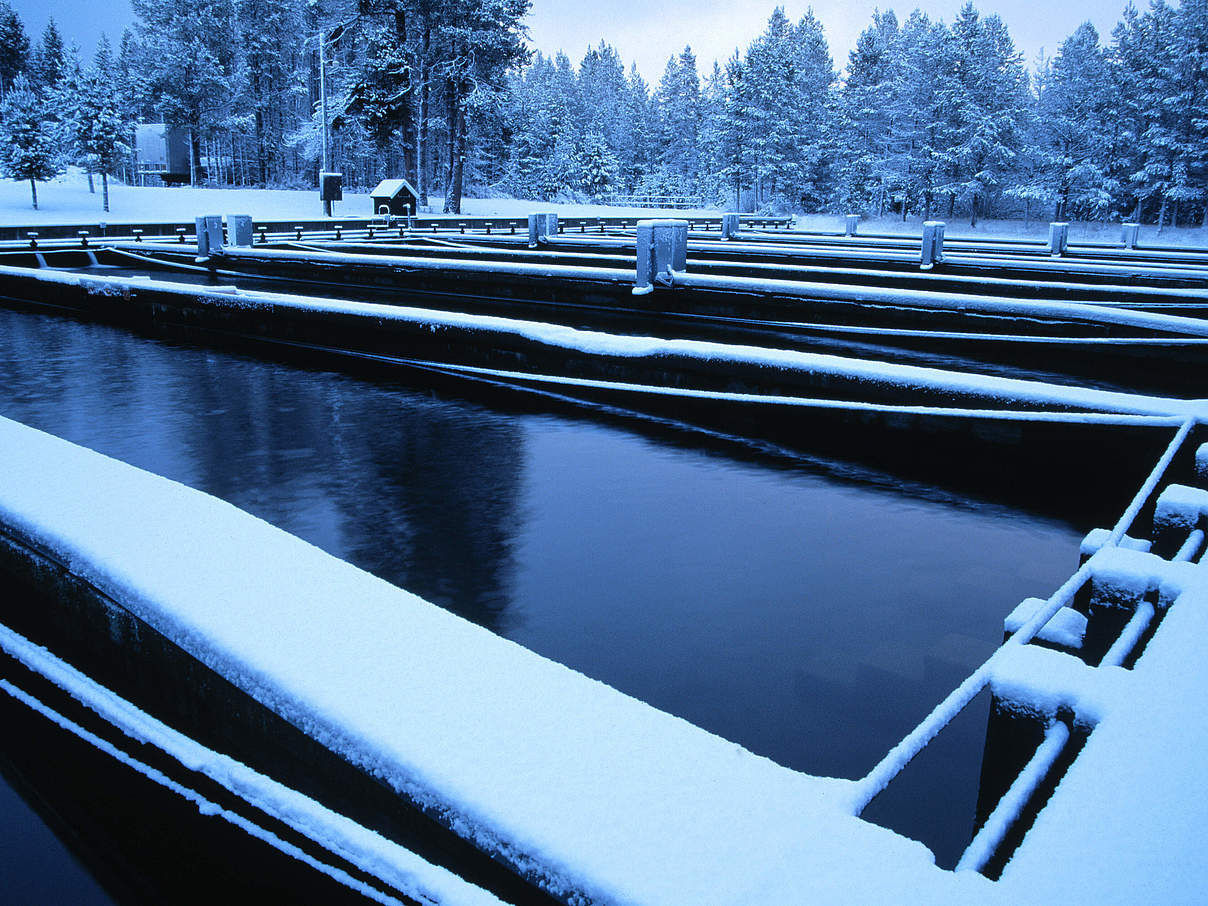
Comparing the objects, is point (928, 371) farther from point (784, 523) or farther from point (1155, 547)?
point (1155, 547)

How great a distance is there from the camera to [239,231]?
19.6m

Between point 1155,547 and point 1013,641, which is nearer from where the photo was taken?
point 1013,641

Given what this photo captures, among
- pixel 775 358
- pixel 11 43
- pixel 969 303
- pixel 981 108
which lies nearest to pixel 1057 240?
pixel 969 303

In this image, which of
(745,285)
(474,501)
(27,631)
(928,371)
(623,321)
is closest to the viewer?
(27,631)

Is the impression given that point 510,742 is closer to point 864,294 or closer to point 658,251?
point 864,294

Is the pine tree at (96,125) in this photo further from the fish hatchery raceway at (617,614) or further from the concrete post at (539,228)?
the fish hatchery raceway at (617,614)

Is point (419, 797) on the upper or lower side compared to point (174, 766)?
upper

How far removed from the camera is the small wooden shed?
1512 inches

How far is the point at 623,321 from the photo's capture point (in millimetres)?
13352

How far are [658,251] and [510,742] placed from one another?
1159 cm

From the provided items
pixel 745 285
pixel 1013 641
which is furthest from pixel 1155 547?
pixel 745 285

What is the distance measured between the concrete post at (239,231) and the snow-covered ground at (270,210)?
17.6m

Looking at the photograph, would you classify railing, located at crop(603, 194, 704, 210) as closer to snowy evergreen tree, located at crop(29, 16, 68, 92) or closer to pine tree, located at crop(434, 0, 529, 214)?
pine tree, located at crop(434, 0, 529, 214)

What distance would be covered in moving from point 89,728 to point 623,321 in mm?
10763
